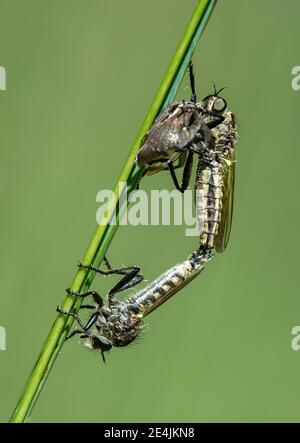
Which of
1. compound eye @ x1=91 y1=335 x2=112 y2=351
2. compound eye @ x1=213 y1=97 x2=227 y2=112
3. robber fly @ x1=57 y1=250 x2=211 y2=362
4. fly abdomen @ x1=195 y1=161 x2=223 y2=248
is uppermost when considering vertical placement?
Answer: compound eye @ x1=213 y1=97 x2=227 y2=112

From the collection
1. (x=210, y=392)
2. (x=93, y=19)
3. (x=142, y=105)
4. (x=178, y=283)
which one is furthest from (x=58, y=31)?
(x=210, y=392)

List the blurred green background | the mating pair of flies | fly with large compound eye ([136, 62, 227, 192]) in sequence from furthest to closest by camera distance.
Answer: the blurred green background < the mating pair of flies < fly with large compound eye ([136, 62, 227, 192])

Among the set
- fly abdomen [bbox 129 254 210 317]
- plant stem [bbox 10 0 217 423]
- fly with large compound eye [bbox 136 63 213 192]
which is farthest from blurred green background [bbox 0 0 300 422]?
plant stem [bbox 10 0 217 423]

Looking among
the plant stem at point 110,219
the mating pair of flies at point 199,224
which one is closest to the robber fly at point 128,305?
the mating pair of flies at point 199,224

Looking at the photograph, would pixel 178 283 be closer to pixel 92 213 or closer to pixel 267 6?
pixel 92 213

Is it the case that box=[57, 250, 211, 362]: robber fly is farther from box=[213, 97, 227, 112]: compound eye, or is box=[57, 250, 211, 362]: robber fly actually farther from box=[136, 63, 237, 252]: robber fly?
box=[213, 97, 227, 112]: compound eye

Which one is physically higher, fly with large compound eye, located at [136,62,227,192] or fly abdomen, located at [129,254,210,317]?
fly with large compound eye, located at [136,62,227,192]

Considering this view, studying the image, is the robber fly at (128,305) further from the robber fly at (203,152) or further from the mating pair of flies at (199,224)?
the robber fly at (203,152)
